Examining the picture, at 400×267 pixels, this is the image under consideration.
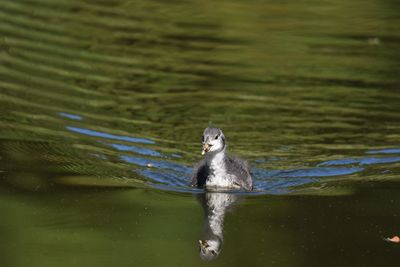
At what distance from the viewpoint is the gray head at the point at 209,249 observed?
9289 mm

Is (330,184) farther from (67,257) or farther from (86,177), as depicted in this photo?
(67,257)

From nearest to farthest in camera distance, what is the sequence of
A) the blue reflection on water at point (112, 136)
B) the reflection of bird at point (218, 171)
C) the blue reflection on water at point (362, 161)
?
1. the reflection of bird at point (218, 171)
2. the blue reflection on water at point (362, 161)
3. the blue reflection on water at point (112, 136)

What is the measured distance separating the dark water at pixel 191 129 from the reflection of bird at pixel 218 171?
20 centimetres

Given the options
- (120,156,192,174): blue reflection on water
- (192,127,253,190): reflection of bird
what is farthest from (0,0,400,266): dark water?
(192,127,253,190): reflection of bird

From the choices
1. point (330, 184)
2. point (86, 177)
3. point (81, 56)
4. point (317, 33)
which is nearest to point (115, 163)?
point (86, 177)

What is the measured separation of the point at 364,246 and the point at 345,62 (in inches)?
332

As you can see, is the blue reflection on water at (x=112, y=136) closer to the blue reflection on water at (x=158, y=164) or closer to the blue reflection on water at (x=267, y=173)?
the blue reflection on water at (x=267, y=173)

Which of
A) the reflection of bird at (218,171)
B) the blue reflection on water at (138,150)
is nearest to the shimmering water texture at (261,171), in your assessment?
the blue reflection on water at (138,150)

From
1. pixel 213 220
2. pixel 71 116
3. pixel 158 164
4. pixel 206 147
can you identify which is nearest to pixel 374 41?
pixel 71 116

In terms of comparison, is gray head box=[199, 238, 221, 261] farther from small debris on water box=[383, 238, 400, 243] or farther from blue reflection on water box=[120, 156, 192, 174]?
blue reflection on water box=[120, 156, 192, 174]

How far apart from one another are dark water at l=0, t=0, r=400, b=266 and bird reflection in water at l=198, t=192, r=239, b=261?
4 cm

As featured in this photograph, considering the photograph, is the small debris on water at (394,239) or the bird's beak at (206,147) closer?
the small debris on water at (394,239)

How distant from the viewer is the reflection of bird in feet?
38.9

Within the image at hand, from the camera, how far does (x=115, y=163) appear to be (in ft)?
41.2
